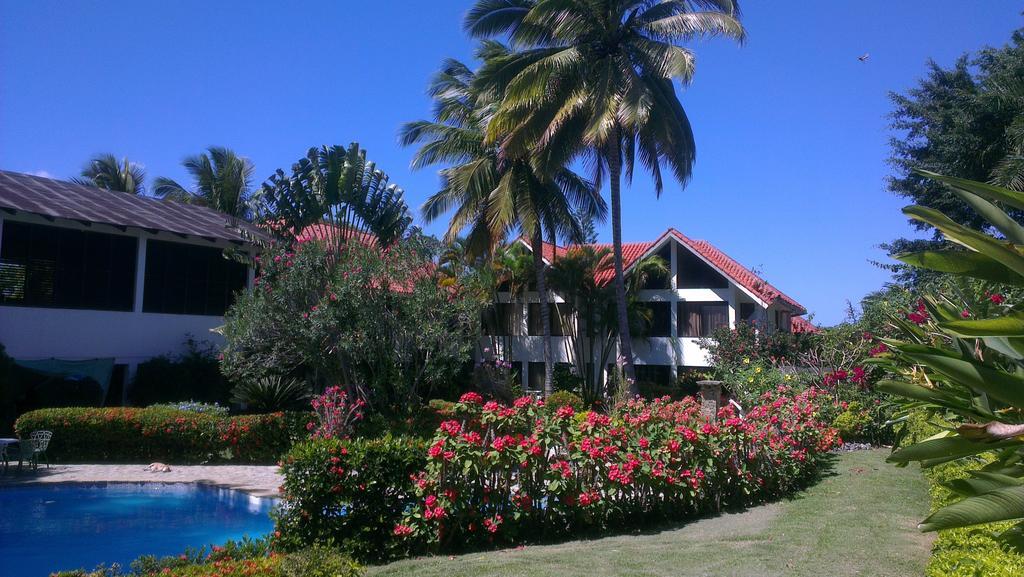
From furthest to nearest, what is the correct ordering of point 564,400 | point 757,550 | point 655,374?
point 655,374
point 564,400
point 757,550

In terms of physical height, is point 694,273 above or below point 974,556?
above

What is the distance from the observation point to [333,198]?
20.3 metres

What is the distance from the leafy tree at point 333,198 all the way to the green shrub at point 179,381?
16.3 ft

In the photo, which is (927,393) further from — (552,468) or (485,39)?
(485,39)

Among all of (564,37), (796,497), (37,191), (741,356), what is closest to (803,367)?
(741,356)

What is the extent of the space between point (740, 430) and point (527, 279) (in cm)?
1977

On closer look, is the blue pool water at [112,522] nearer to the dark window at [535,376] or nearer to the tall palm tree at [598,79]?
the tall palm tree at [598,79]

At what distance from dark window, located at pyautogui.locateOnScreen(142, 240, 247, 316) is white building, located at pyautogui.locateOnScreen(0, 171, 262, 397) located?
0.03 meters

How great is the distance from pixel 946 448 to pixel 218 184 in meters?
37.9

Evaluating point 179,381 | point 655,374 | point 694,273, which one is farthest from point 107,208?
point 694,273

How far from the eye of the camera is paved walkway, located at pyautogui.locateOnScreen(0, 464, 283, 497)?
1433 centimetres

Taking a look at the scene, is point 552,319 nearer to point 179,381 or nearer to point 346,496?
point 179,381

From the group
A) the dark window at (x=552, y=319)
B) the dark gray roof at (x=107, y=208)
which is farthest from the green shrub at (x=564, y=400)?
the dark gray roof at (x=107, y=208)

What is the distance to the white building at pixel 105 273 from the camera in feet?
63.0
